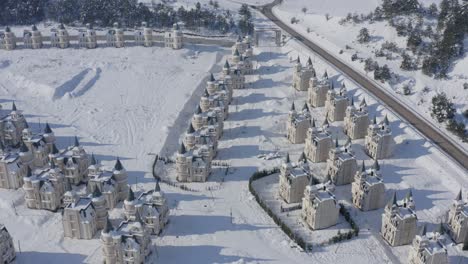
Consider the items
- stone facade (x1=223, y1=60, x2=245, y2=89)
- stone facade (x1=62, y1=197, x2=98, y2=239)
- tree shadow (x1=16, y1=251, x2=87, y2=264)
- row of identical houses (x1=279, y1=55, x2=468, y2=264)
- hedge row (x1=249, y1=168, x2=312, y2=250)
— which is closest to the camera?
tree shadow (x1=16, y1=251, x2=87, y2=264)

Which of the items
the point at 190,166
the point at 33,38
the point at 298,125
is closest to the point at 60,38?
the point at 33,38

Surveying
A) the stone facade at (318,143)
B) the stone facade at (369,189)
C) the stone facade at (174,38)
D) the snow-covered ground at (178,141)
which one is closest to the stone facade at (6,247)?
the snow-covered ground at (178,141)

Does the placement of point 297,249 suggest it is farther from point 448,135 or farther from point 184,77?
point 184,77

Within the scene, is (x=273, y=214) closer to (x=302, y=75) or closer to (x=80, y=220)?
(x=80, y=220)

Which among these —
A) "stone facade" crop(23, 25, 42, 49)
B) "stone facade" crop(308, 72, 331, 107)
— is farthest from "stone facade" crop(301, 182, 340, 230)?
"stone facade" crop(23, 25, 42, 49)

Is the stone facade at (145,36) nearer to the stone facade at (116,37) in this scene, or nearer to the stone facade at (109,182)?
the stone facade at (116,37)

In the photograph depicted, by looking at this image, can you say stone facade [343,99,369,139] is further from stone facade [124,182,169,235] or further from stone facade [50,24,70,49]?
stone facade [50,24,70,49]
